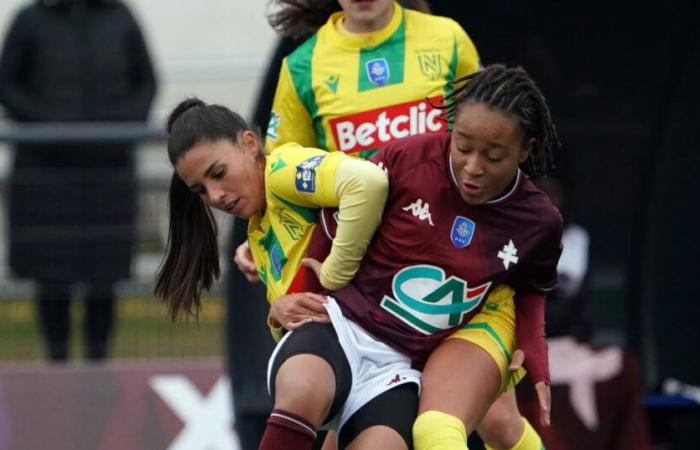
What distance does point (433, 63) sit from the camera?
5977 mm

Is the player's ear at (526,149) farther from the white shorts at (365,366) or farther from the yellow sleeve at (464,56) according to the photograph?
the yellow sleeve at (464,56)

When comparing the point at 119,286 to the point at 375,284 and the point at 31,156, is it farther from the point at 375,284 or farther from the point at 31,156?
the point at 375,284

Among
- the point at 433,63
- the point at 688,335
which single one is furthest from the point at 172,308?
the point at 688,335

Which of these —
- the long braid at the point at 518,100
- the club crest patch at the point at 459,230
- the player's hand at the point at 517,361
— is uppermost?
the long braid at the point at 518,100

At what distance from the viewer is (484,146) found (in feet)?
16.6

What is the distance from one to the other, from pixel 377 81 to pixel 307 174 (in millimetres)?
804

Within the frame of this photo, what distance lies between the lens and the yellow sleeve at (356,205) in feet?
17.0

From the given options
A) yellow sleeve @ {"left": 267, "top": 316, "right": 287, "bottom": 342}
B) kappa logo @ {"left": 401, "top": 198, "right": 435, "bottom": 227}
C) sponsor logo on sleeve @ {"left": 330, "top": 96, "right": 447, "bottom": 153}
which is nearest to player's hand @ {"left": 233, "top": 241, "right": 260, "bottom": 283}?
yellow sleeve @ {"left": 267, "top": 316, "right": 287, "bottom": 342}

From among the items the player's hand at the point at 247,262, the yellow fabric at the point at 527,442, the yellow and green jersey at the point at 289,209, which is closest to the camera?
the yellow and green jersey at the point at 289,209

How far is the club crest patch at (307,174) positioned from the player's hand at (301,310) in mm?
308

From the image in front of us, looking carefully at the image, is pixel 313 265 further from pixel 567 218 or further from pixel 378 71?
pixel 567 218

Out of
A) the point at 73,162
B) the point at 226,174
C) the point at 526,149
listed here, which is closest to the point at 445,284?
the point at 526,149

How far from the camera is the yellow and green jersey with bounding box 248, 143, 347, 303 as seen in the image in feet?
17.3

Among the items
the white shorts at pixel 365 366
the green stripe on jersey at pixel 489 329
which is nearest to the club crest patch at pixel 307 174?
the white shorts at pixel 365 366
